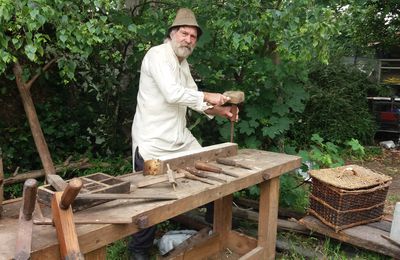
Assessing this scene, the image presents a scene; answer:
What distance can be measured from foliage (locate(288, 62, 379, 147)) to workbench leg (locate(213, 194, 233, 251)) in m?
5.22

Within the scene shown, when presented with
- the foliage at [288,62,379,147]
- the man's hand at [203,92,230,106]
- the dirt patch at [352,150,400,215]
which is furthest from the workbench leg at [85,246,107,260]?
the foliage at [288,62,379,147]

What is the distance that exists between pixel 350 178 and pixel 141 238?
205 centimetres

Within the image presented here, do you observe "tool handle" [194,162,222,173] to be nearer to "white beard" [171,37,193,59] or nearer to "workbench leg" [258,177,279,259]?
"workbench leg" [258,177,279,259]

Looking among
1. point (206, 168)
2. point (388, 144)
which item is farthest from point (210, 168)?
point (388, 144)

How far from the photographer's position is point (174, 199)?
231 cm

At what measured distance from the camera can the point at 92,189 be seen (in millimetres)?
2199

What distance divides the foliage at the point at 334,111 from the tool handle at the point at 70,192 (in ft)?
24.5

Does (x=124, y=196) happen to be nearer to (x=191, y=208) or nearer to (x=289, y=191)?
(x=191, y=208)

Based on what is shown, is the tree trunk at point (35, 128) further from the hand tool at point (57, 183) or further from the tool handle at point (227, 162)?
the hand tool at point (57, 183)

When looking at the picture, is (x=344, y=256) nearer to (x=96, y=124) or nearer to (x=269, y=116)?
(x=269, y=116)

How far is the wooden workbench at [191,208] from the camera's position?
1.87m

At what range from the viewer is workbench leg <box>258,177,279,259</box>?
346cm

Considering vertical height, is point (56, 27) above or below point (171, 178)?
above

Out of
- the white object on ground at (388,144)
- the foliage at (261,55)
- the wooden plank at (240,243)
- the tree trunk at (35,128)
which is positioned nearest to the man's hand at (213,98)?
the foliage at (261,55)
